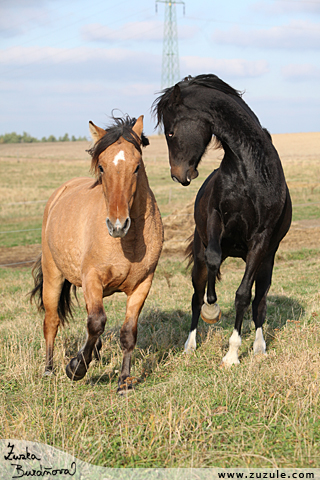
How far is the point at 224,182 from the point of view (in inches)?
181

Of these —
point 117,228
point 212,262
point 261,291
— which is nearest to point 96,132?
point 117,228

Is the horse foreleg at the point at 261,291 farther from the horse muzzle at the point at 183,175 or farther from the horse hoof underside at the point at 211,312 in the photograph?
the horse muzzle at the point at 183,175

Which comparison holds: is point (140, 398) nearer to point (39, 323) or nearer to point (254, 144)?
point (254, 144)

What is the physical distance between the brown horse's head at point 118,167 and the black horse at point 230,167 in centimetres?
51

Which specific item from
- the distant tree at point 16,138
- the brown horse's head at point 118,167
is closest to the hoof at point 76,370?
the brown horse's head at point 118,167

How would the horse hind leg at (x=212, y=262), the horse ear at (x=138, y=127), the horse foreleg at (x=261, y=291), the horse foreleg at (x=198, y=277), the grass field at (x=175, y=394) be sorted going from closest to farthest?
the grass field at (x=175, y=394) < the horse ear at (x=138, y=127) < the horse hind leg at (x=212, y=262) < the horse foreleg at (x=261, y=291) < the horse foreleg at (x=198, y=277)

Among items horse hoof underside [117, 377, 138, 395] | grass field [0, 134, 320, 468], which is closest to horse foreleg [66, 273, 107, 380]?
grass field [0, 134, 320, 468]

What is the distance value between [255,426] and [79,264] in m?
2.25

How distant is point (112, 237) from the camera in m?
4.13

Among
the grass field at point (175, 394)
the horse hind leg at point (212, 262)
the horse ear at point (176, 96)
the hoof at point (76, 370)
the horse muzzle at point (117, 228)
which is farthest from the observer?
the horse hind leg at point (212, 262)

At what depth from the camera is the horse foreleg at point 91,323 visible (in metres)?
3.94

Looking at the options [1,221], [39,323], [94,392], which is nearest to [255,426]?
[94,392]

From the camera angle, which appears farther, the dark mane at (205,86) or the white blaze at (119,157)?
the dark mane at (205,86)

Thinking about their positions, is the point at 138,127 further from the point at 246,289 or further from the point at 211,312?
the point at 211,312
